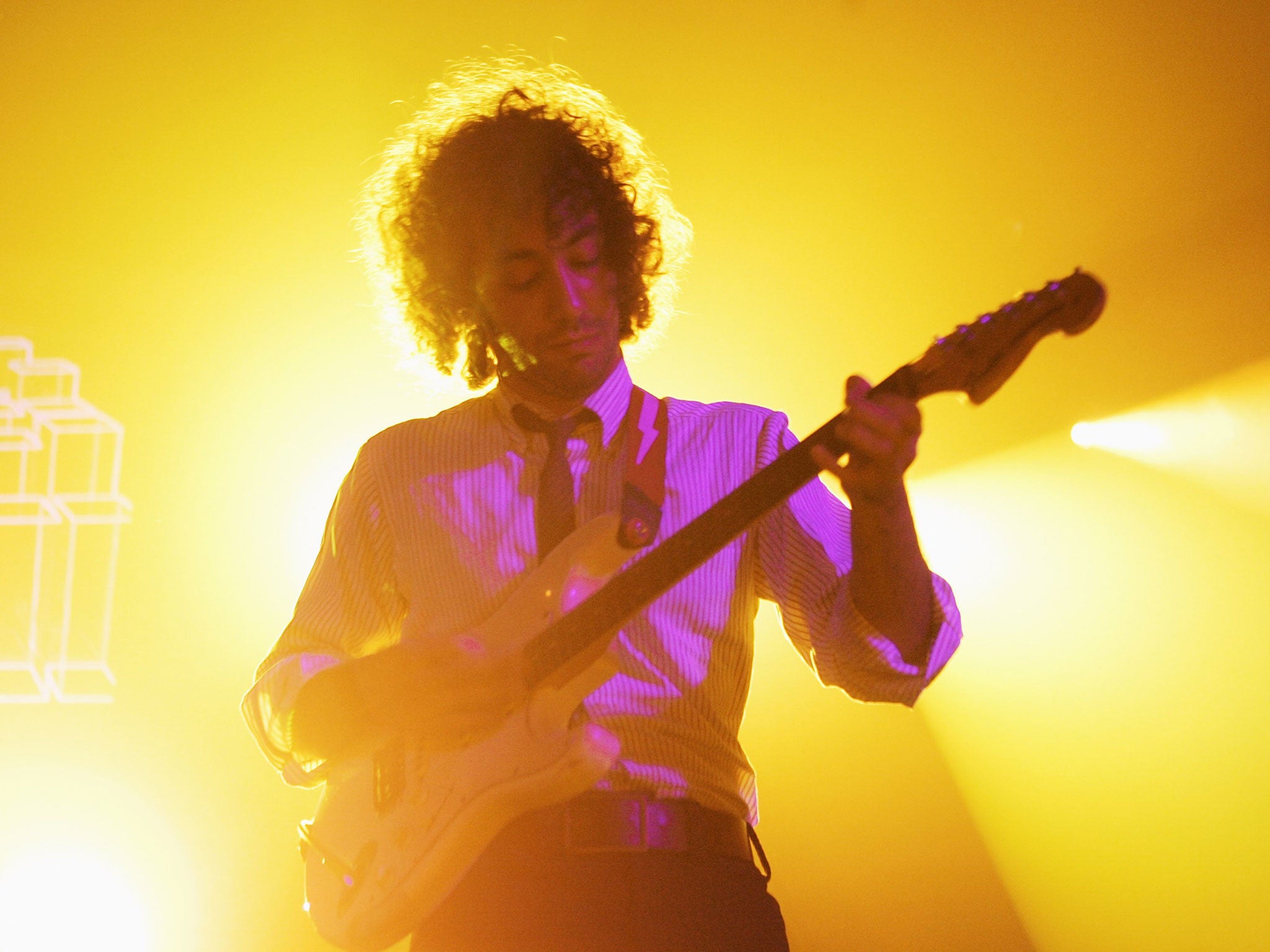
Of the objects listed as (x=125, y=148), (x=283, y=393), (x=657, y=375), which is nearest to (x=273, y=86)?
(x=125, y=148)

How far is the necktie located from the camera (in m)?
1.45

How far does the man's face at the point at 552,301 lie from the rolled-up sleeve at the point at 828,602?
0.30 metres

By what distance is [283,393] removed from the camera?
11.4 ft

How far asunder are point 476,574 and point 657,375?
2001 millimetres

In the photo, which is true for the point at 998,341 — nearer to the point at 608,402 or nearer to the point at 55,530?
the point at 608,402

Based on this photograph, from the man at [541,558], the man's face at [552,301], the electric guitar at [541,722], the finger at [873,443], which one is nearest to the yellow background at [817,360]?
the man at [541,558]

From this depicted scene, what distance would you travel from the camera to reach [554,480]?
150 cm

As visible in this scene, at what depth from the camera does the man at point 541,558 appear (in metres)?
1.19

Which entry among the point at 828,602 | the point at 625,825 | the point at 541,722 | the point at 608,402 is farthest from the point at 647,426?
the point at 625,825

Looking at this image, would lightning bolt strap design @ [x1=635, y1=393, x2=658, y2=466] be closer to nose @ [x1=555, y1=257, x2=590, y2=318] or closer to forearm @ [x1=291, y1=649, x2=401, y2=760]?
nose @ [x1=555, y1=257, x2=590, y2=318]

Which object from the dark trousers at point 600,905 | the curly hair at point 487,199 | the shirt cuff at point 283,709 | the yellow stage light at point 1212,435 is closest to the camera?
the dark trousers at point 600,905

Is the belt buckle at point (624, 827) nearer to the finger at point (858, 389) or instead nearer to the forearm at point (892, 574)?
the forearm at point (892, 574)

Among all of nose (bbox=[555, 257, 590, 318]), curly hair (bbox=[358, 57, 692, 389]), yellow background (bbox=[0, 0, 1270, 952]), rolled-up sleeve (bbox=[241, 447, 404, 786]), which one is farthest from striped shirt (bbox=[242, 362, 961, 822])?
yellow background (bbox=[0, 0, 1270, 952])

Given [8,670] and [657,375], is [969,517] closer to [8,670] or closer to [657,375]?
[657,375]
